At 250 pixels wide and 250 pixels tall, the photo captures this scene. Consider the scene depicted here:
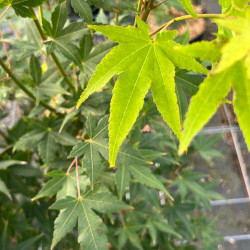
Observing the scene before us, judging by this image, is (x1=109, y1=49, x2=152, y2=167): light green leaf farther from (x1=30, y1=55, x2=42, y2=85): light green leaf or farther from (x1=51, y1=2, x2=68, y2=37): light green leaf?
(x1=30, y1=55, x2=42, y2=85): light green leaf

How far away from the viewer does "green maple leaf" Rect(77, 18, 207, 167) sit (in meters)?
0.38

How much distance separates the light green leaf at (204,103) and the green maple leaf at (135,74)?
103 millimetres

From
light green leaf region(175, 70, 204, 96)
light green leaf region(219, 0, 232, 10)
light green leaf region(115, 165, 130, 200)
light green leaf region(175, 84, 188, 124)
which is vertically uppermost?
light green leaf region(219, 0, 232, 10)

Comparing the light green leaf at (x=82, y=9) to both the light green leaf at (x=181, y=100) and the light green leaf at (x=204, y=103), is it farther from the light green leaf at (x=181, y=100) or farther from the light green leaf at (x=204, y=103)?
the light green leaf at (x=204, y=103)

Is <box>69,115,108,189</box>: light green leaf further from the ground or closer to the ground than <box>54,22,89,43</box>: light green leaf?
closer to the ground

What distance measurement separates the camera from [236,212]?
131 centimetres

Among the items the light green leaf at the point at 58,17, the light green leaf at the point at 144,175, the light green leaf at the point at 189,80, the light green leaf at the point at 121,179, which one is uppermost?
the light green leaf at the point at 58,17

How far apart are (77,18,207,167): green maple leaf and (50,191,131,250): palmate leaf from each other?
244 millimetres

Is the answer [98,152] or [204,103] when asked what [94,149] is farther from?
[204,103]

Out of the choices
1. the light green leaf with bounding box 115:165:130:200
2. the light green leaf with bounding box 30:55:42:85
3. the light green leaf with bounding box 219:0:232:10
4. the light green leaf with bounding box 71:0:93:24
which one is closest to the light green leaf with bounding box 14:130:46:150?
the light green leaf with bounding box 30:55:42:85

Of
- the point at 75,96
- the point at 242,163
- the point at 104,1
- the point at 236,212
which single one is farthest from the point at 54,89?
the point at 236,212

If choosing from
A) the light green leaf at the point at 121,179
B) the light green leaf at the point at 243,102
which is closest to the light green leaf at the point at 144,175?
the light green leaf at the point at 121,179

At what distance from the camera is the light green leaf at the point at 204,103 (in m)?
0.28

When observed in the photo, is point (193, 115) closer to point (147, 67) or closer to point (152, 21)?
point (147, 67)
